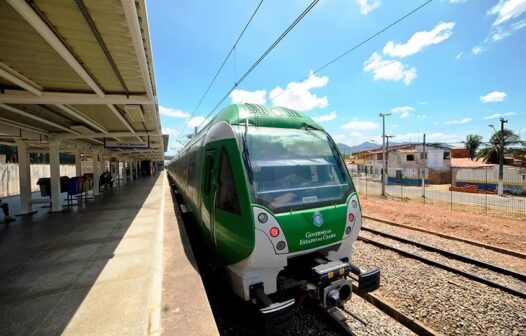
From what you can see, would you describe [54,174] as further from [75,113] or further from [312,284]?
[312,284]

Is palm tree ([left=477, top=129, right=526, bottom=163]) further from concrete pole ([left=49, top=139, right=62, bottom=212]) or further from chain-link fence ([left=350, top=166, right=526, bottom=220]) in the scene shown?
concrete pole ([left=49, top=139, right=62, bottom=212])

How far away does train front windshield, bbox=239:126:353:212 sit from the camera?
10.1ft

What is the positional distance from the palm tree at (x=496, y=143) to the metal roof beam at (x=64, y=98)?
40962 millimetres

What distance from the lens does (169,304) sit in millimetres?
2646

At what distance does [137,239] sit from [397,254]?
21.3 feet

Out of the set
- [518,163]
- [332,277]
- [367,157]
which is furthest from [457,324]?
[367,157]

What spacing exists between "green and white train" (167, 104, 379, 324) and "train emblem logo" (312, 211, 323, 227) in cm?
1

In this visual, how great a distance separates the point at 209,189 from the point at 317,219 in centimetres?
170

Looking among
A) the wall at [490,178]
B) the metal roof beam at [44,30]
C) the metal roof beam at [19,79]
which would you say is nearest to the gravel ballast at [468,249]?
the metal roof beam at [44,30]

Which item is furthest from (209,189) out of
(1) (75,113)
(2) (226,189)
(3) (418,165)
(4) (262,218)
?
(3) (418,165)

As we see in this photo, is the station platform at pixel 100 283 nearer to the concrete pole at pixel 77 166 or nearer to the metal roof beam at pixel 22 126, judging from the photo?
the metal roof beam at pixel 22 126

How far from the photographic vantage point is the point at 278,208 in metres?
2.97

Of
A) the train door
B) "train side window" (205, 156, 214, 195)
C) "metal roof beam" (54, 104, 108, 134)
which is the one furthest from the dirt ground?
"metal roof beam" (54, 104, 108, 134)

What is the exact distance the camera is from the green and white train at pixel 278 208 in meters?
2.88
